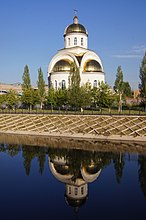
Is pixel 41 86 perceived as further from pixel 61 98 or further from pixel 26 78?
pixel 61 98

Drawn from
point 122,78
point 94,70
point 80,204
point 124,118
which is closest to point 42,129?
point 124,118

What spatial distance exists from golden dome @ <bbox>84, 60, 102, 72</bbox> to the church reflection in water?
45607mm

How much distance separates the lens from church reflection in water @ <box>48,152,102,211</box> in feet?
47.4

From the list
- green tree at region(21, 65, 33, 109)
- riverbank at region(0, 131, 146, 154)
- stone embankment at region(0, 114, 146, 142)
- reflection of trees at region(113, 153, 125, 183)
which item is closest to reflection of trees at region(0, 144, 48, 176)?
riverbank at region(0, 131, 146, 154)

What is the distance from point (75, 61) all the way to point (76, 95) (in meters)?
18.4

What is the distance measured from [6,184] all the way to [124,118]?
71.7 feet

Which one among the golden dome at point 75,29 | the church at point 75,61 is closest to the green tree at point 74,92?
the church at point 75,61

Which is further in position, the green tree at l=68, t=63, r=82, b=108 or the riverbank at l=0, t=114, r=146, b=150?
the green tree at l=68, t=63, r=82, b=108

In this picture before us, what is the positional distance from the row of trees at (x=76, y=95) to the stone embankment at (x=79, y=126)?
38.8 feet

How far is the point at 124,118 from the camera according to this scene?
115 ft

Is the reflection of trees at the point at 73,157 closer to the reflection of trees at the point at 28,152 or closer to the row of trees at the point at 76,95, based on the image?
the reflection of trees at the point at 28,152

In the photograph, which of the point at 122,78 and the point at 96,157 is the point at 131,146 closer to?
the point at 96,157

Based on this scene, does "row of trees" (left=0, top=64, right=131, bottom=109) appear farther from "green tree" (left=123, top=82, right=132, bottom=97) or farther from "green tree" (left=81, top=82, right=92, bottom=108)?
"green tree" (left=123, top=82, right=132, bottom=97)

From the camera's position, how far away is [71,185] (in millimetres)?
16422
